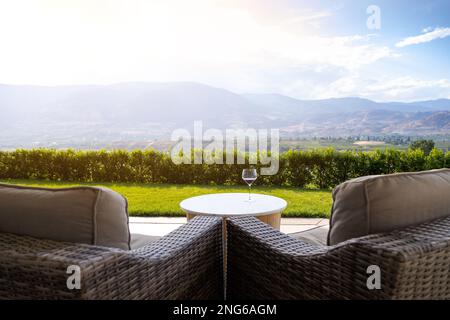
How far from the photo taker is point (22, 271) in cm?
105

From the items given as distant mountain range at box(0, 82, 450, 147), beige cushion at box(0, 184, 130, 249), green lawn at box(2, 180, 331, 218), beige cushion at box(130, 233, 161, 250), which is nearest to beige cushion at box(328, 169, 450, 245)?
beige cushion at box(0, 184, 130, 249)

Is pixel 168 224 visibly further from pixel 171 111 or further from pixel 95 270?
pixel 171 111

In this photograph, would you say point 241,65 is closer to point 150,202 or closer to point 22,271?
point 150,202

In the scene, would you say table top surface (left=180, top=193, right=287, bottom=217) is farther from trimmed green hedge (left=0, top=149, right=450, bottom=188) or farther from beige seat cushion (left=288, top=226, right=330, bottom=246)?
trimmed green hedge (left=0, top=149, right=450, bottom=188)

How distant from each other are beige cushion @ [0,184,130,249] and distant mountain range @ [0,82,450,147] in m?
12.4

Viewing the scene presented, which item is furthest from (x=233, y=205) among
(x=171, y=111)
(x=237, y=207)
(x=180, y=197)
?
(x=171, y=111)

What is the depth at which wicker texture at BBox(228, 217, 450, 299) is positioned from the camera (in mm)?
1014

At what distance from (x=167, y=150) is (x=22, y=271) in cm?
713

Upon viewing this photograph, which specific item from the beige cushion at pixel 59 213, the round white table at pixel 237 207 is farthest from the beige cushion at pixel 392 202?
the round white table at pixel 237 207

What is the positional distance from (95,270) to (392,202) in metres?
0.89

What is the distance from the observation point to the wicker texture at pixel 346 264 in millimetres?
1014

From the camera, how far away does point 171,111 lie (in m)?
19.5

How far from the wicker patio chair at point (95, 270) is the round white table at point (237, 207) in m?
1.15
